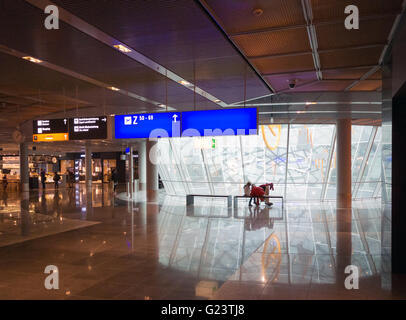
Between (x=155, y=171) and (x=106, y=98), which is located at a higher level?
(x=106, y=98)

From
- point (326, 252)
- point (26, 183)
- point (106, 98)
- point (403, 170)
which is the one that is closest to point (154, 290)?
point (326, 252)

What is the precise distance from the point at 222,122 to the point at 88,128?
12.5ft

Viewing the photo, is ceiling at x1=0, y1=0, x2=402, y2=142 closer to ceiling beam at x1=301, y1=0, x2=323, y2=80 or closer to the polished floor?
ceiling beam at x1=301, y1=0, x2=323, y2=80

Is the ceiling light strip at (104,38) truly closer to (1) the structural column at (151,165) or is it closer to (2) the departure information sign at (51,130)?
(2) the departure information sign at (51,130)

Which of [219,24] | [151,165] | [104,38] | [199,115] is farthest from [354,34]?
[151,165]

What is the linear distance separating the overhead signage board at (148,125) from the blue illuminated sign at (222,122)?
1.18ft

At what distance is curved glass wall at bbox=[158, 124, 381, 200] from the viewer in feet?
70.5

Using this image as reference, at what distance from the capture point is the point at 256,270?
5410 millimetres

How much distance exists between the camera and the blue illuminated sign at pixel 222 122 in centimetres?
725

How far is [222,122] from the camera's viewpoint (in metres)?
7.37

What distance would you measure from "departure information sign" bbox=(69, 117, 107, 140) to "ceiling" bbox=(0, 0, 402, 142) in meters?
1.06

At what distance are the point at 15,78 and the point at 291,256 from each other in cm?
804

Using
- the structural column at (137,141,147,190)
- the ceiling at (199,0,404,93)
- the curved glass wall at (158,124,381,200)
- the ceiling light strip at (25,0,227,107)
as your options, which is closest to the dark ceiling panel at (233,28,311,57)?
the ceiling at (199,0,404,93)

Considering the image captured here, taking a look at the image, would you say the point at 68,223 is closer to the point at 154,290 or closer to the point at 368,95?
the point at 154,290
